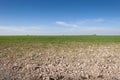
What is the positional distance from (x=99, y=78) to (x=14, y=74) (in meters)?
3.84

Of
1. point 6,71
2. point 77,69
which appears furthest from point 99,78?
point 6,71

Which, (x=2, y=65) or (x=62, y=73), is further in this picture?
(x=2, y=65)

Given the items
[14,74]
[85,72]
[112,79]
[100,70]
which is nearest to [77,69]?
[85,72]

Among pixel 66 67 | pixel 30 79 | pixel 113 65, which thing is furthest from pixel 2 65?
pixel 113 65

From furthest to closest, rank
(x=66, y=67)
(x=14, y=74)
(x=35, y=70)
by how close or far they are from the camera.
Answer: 1. (x=66, y=67)
2. (x=35, y=70)
3. (x=14, y=74)

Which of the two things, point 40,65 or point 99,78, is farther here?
point 40,65

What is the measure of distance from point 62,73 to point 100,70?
196cm

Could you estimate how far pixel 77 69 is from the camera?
8.55 m

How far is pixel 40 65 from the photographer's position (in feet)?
30.3

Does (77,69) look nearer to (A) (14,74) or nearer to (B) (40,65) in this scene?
(B) (40,65)

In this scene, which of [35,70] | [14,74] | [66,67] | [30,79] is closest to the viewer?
[30,79]

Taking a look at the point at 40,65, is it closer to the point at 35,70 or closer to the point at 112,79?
the point at 35,70

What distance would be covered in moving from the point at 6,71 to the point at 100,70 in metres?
4.60

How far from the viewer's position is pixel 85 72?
8.09 m
